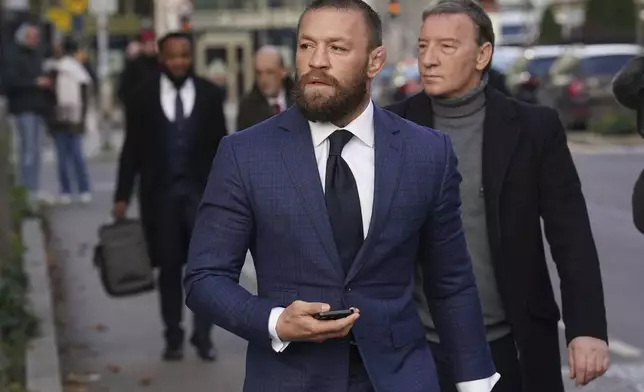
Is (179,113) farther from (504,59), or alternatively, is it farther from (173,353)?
(504,59)

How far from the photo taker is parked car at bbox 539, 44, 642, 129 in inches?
1219

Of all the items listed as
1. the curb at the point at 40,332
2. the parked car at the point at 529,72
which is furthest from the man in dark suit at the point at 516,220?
the parked car at the point at 529,72

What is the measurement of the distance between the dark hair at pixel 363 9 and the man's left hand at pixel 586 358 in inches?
56.1

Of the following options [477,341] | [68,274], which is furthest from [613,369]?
[68,274]

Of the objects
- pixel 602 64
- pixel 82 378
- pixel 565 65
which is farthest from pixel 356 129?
pixel 565 65

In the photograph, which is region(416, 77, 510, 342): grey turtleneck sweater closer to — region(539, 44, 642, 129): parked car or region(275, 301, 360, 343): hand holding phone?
region(275, 301, 360, 343): hand holding phone

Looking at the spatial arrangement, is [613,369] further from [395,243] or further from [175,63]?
[395,243]

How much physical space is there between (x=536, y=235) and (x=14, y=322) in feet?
15.1

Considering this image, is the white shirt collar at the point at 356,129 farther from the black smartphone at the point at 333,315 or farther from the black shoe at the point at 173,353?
the black shoe at the point at 173,353

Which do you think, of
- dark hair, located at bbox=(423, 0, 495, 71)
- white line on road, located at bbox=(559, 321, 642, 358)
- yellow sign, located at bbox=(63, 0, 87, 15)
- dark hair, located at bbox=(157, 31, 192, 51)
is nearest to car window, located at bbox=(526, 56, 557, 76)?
yellow sign, located at bbox=(63, 0, 87, 15)

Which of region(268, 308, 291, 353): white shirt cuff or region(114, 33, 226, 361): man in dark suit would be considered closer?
region(268, 308, 291, 353): white shirt cuff

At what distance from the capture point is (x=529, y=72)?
3203cm

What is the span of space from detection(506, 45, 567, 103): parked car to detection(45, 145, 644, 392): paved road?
1018 cm

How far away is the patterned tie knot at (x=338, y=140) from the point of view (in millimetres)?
3717
